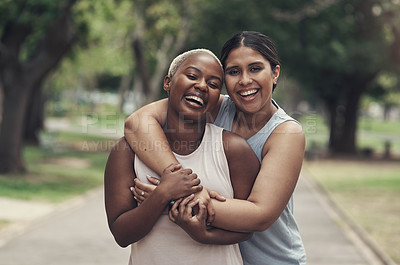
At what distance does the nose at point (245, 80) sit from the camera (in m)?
2.67

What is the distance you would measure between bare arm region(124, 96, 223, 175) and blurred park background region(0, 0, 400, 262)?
705cm

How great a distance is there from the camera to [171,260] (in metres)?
2.51

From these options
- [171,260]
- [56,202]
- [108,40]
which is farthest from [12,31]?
[171,260]

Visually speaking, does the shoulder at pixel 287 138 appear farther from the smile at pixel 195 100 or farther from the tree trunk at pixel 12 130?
the tree trunk at pixel 12 130

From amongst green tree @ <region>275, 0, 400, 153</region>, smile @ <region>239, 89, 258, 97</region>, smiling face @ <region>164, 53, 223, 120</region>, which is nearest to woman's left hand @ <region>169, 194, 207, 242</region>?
smiling face @ <region>164, 53, 223, 120</region>

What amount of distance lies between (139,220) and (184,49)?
25366mm

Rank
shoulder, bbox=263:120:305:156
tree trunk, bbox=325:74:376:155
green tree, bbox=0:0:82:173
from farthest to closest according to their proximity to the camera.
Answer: tree trunk, bbox=325:74:376:155 → green tree, bbox=0:0:82:173 → shoulder, bbox=263:120:305:156

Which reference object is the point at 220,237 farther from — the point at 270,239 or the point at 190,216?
the point at 270,239

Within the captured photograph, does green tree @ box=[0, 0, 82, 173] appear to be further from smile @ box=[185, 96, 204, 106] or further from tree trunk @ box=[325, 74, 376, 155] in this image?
tree trunk @ box=[325, 74, 376, 155]

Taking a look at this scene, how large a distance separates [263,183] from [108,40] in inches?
1002

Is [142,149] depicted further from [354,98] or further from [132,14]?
[354,98]

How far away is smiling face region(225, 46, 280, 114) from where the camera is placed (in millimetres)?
2680

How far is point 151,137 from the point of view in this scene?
2.53 m

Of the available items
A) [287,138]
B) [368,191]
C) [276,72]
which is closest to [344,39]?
[368,191]
